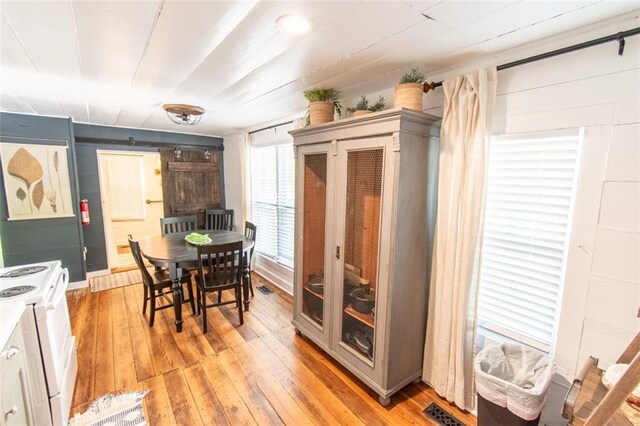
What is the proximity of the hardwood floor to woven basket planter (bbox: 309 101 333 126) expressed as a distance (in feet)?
6.59

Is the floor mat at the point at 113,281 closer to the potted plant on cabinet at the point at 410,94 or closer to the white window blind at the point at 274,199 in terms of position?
the white window blind at the point at 274,199

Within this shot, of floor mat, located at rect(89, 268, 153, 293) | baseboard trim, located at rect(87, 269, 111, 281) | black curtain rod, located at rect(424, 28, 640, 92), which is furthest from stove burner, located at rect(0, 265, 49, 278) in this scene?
black curtain rod, located at rect(424, 28, 640, 92)

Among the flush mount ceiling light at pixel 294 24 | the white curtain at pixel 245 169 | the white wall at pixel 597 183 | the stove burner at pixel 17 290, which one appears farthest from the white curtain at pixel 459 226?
the white curtain at pixel 245 169

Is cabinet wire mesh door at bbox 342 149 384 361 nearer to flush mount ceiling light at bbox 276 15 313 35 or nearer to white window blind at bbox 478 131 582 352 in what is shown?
white window blind at bbox 478 131 582 352

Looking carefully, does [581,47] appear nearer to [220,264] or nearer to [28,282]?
[220,264]

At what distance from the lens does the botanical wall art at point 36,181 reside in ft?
10.7

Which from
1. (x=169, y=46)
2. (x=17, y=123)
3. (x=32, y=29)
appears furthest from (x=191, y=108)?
(x=17, y=123)

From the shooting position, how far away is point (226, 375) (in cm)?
221

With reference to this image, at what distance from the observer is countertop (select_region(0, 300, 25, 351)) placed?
1.18m

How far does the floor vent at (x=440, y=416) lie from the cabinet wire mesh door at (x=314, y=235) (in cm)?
100

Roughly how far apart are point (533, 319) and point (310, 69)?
6.94 ft

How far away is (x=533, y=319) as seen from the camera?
1.67 meters

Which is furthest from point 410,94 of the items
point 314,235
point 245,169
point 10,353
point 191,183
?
point 191,183

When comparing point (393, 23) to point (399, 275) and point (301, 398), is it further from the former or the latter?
point (301, 398)
